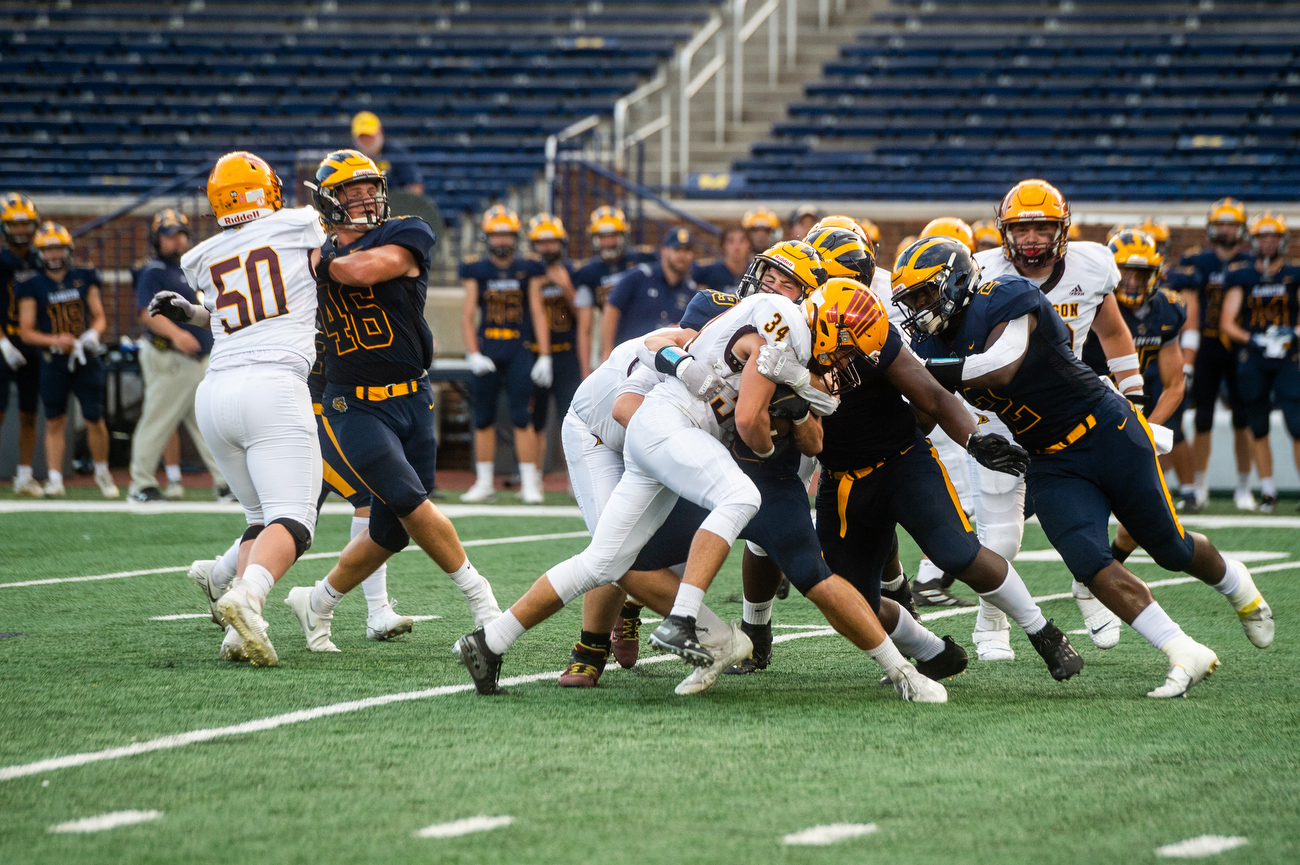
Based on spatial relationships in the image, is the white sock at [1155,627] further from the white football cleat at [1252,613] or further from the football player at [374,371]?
the football player at [374,371]

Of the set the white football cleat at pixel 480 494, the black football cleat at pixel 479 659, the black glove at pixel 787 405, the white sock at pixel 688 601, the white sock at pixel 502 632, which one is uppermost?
the black glove at pixel 787 405

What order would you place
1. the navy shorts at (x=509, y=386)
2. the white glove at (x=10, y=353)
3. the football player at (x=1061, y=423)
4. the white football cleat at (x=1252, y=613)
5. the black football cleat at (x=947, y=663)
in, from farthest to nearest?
the navy shorts at (x=509, y=386)
the white glove at (x=10, y=353)
the white football cleat at (x=1252, y=613)
the black football cleat at (x=947, y=663)
the football player at (x=1061, y=423)

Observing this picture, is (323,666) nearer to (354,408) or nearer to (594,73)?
(354,408)

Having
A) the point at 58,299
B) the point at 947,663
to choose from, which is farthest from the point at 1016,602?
the point at 58,299

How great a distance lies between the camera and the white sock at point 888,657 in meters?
4.59

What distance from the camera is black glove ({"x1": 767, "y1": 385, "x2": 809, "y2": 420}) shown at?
4441 mm

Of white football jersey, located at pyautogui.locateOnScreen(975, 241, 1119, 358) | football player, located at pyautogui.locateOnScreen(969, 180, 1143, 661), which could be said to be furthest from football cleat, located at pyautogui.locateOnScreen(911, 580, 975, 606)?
white football jersey, located at pyautogui.locateOnScreen(975, 241, 1119, 358)

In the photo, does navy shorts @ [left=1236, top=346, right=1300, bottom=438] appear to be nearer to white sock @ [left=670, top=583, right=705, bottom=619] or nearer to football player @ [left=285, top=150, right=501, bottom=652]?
football player @ [left=285, top=150, right=501, bottom=652]

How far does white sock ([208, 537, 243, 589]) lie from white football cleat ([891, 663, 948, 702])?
8.82 feet

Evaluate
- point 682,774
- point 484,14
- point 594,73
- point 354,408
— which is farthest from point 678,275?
point 484,14

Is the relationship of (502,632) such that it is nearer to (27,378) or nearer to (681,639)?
(681,639)

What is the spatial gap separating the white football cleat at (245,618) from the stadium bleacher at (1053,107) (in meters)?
12.3

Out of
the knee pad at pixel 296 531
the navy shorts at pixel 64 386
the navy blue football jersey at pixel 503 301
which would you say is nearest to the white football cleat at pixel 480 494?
the navy blue football jersey at pixel 503 301

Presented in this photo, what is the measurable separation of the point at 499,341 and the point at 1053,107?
9.41 meters
